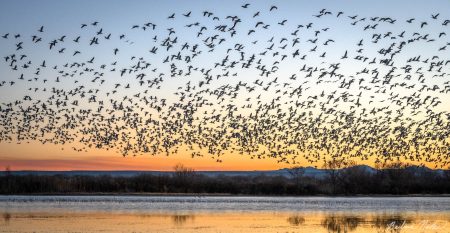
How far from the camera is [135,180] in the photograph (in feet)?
352

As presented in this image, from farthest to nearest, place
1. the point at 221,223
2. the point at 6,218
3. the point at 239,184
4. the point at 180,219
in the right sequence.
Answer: the point at 239,184 < the point at 180,219 < the point at 6,218 < the point at 221,223

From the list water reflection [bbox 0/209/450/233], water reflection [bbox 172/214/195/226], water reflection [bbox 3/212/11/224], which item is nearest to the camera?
water reflection [bbox 0/209/450/233]

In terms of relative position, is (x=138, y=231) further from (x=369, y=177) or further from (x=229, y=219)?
(x=369, y=177)

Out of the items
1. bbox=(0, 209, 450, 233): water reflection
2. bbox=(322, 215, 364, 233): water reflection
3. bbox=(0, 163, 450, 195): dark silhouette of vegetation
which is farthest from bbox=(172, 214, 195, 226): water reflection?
bbox=(0, 163, 450, 195): dark silhouette of vegetation

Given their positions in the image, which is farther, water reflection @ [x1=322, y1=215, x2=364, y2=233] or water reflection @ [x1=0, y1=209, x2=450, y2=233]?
water reflection @ [x1=322, y1=215, x2=364, y2=233]

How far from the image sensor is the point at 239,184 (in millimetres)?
110625

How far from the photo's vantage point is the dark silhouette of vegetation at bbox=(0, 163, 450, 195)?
101688mm

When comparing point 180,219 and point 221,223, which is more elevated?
point 180,219

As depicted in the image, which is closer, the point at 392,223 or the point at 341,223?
the point at 392,223

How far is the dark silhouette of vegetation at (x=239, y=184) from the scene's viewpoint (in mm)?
101688

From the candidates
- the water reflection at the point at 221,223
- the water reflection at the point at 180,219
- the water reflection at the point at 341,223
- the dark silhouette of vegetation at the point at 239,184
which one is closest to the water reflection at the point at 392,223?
the water reflection at the point at 221,223

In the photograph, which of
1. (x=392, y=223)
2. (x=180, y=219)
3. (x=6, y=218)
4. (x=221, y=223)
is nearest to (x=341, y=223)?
(x=392, y=223)

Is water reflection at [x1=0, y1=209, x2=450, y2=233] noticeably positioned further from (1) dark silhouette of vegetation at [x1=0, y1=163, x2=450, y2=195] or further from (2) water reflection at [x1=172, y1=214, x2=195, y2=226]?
(1) dark silhouette of vegetation at [x1=0, y1=163, x2=450, y2=195]

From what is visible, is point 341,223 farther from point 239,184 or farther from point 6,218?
point 239,184
